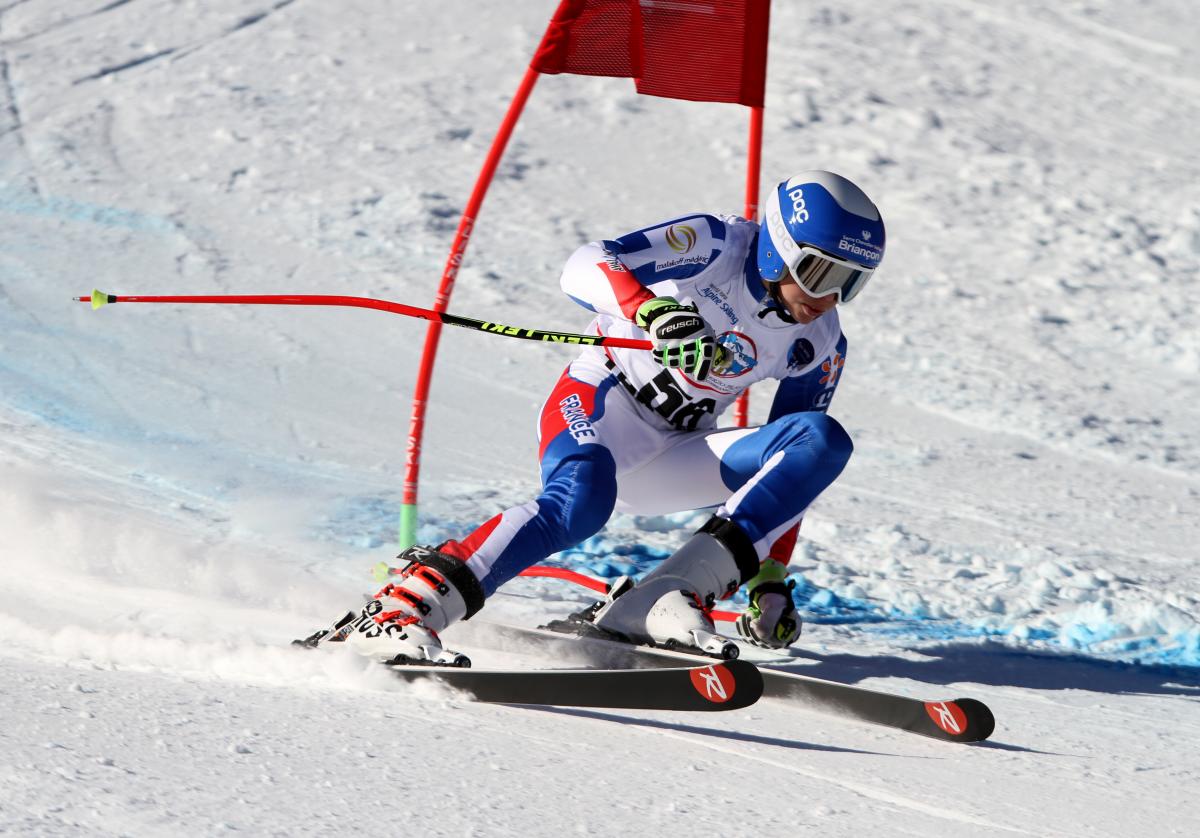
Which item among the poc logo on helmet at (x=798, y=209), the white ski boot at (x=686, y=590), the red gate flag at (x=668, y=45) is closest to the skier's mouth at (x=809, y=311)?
the poc logo on helmet at (x=798, y=209)

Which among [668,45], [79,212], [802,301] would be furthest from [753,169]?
[79,212]

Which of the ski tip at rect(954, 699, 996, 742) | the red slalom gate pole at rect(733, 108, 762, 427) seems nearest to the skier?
the ski tip at rect(954, 699, 996, 742)

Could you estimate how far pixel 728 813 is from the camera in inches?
90.4

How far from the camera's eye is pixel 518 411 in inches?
244

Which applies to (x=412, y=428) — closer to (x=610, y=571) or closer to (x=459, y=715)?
(x=610, y=571)

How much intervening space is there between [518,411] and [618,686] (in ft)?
11.2

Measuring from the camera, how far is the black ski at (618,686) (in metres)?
2.83

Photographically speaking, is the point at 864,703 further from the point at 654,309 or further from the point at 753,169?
the point at 753,169

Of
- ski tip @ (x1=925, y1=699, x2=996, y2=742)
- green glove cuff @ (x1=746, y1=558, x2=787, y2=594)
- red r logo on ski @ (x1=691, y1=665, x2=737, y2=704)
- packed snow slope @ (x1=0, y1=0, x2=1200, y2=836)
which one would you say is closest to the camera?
packed snow slope @ (x1=0, y1=0, x2=1200, y2=836)

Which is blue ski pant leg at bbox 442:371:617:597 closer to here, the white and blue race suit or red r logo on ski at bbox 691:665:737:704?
the white and blue race suit

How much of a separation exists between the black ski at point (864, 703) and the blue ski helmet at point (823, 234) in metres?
0.96

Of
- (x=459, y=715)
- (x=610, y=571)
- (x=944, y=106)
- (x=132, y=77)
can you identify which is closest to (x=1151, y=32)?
(x=944, y=106)

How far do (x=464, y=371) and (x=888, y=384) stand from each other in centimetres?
214

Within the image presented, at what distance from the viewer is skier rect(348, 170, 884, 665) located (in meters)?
3.22
